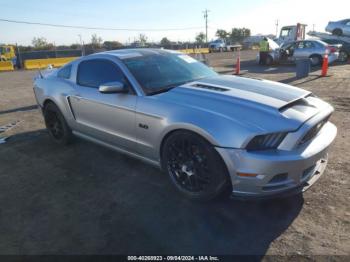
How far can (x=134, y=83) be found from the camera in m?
3.68

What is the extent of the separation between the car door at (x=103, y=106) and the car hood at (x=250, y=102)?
0.61 m

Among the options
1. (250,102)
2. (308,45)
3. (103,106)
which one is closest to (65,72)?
(103,106)

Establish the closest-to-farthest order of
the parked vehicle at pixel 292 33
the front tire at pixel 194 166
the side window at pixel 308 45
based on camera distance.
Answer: the front tire at pixel 194 166
the side window at pixel 308 45
the parked vehicle at pixel 292 33

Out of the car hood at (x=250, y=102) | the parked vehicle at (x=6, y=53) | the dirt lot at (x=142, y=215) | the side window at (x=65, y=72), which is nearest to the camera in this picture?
the dirt lot at (x=142, y=215)

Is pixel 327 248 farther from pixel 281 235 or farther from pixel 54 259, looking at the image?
pixel 54 259

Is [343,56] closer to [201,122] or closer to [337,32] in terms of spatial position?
[337,32]

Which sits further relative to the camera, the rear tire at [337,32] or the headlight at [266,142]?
the rear tire at [337,32]

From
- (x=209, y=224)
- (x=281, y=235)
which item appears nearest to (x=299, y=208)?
(x=281, y=235)

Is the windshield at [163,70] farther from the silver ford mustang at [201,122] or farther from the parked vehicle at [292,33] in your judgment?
the parked vehicle at [292,33]

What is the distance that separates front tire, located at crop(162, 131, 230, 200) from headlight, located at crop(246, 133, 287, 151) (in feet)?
1.13

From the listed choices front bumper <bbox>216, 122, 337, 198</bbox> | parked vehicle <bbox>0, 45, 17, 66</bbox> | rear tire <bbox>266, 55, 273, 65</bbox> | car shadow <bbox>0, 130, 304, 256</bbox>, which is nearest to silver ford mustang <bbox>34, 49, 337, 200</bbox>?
front bumper <bbox>216, 122, 337, 198</bbox>

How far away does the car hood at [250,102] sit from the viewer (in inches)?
109

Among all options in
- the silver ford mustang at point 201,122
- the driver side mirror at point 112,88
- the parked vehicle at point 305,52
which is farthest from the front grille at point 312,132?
the parked vehicle at point 305,52

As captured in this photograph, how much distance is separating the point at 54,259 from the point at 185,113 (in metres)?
1.79
